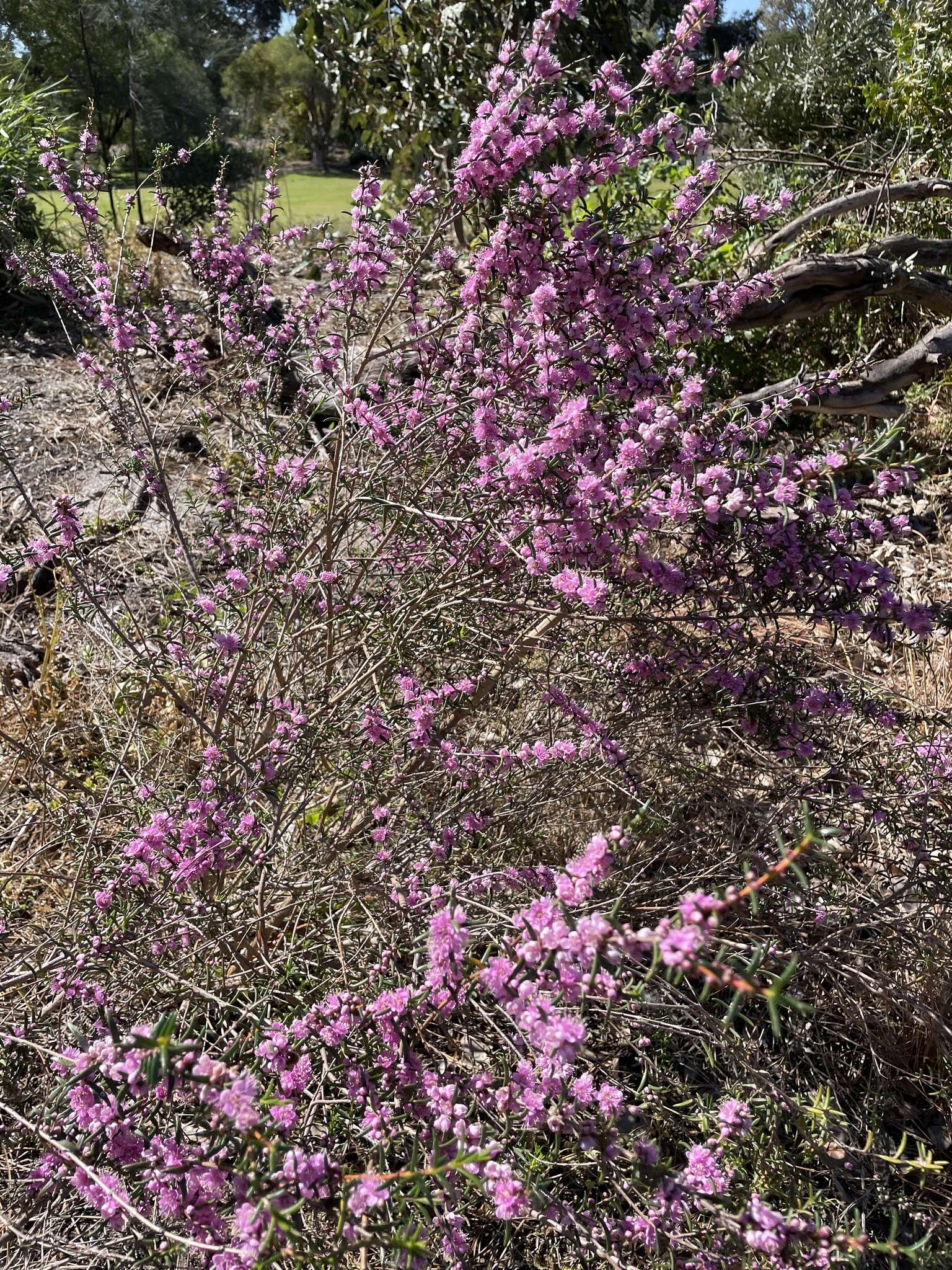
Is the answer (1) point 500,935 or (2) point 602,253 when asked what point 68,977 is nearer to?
(1) point 500,935

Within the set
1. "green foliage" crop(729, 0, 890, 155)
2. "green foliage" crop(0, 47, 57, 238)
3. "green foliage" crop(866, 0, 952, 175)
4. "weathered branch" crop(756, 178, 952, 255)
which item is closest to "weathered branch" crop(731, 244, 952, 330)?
"weathered branch" crop(756, 178, 952, 255)

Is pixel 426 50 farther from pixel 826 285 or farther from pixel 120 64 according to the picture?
pixel 120 64

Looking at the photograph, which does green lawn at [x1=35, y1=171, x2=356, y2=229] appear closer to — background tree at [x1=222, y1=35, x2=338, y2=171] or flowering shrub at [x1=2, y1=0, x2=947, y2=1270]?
background tree at [x1=222, y1=35, x2=338, y2=171]

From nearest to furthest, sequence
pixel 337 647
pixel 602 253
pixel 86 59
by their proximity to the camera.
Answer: pixel 602 253 → pixel 337 647 → pixel 86 59

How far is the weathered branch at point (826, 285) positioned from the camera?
3.83m

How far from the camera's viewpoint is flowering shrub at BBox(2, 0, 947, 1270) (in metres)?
1.61

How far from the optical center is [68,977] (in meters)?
2.12

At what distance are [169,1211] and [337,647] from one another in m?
2.00

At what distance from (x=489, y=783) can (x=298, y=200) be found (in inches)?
734

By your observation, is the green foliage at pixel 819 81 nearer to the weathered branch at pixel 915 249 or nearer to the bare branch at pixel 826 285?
the weathered branch at pixel 915 249

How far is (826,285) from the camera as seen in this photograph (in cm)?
400

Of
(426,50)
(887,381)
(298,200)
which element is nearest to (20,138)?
(426,50)

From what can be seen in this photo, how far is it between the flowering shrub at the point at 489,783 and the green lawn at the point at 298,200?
4.67 metres

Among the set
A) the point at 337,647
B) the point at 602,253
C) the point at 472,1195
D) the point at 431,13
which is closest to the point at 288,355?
the point at 337,647
